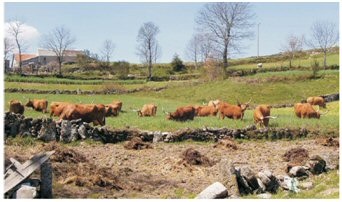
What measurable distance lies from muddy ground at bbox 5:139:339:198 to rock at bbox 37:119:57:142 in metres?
0.53

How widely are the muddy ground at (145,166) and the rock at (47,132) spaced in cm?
53

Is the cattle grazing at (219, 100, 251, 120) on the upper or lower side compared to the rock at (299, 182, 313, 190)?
upper

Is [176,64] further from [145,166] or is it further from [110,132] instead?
[145,166]

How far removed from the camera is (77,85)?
51.7 metres

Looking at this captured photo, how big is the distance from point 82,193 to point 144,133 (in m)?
8.30

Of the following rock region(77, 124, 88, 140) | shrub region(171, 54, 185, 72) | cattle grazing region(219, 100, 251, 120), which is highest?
shrub region(171, 54, 185, 72)

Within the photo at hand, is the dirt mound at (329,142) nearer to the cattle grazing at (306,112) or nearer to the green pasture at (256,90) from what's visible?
the cattle grazing at (306,112)

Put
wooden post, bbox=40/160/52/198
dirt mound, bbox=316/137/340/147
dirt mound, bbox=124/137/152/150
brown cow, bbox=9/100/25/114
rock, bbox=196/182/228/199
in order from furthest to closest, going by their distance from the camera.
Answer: brown cow, bbox=9/100/25/114 → dirt mound, bbox=316/137/340/147 → dirt mound, bbox=124/137/152/150 → rock, bbox=196/182/228/199 → wooden post, bbox=40/160/52/198

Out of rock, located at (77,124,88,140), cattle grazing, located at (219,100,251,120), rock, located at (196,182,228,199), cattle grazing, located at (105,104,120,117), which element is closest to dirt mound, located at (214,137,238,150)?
cattle grazing, located at (219,100,251,120)

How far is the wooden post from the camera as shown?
10.4m

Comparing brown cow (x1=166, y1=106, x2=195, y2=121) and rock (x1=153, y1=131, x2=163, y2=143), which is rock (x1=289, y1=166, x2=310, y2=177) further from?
brown cow (x1=166, y1=106, x2=195, y2=121)

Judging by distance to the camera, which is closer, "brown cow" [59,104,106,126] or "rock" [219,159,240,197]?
"rock" [219,159,240,197]

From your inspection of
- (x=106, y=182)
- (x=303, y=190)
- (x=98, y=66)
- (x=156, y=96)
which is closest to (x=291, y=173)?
(x=303, y=190)

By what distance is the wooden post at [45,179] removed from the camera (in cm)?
1039
